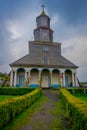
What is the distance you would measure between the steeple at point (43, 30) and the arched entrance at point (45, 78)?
735 centimetres

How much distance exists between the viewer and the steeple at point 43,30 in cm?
3775

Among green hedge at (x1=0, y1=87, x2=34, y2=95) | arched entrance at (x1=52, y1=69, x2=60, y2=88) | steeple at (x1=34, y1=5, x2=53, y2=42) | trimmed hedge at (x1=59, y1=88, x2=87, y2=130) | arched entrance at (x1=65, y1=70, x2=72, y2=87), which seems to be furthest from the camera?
steeple at (x1=34, y1=5, x2=53, y2=42)

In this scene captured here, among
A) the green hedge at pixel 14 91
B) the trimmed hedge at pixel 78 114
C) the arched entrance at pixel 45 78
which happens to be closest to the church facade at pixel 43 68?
the arched entrance at pixel 45 78

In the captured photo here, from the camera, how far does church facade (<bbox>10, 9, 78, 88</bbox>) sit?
3198cm

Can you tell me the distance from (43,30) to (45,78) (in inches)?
427

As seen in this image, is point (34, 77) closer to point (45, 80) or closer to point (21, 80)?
point (45, 80)

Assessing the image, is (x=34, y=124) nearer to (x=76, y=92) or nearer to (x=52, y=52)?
(x=76, y=92)

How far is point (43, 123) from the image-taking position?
8.39 metres

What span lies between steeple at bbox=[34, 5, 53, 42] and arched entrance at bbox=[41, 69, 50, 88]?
7.35 m

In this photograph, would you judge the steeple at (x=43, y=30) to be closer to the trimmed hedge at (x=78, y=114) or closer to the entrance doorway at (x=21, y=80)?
the entrance doorway at (x=21, y=80)

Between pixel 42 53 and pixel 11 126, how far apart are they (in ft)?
92.2

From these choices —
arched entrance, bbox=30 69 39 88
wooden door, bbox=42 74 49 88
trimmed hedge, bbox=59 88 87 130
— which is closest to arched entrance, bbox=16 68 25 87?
→ arched entrance, bbox=30 69 39 88

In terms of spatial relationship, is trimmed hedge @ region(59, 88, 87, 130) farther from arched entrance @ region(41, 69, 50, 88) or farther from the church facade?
arched entrance @ region(41, 69, 50, 88)

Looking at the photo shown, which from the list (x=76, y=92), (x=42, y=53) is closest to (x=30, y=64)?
(x=42, y=53)
